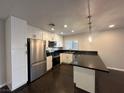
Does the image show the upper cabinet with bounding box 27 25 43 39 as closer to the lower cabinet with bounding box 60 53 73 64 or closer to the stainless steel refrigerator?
the stainless steel refrigerator

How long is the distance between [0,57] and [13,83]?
1.04 m

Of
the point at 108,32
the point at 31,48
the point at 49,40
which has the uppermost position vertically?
the point at 108,32

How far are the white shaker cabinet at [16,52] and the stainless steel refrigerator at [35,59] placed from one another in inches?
8.0

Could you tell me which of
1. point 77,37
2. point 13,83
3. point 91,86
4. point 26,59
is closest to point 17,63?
point 26,59

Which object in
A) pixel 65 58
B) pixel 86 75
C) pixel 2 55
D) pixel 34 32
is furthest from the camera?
pixel 65 58

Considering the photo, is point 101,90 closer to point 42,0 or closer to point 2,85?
point 42,0

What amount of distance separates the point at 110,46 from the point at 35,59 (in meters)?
4.24

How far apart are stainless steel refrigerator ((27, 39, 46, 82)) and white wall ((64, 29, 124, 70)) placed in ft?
11.3

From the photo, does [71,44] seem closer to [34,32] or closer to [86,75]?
[34,32]

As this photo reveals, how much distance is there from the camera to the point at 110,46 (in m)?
5.12

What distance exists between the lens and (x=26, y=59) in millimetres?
3277

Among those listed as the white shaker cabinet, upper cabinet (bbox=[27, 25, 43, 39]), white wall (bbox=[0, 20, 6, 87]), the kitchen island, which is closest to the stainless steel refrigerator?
the white shaker cabinet

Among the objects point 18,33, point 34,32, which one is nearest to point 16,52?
point 18,33

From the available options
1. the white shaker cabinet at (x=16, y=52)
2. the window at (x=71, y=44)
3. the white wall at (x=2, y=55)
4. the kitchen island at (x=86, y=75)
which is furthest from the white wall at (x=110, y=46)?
the white wall at (x=2, y=55)
